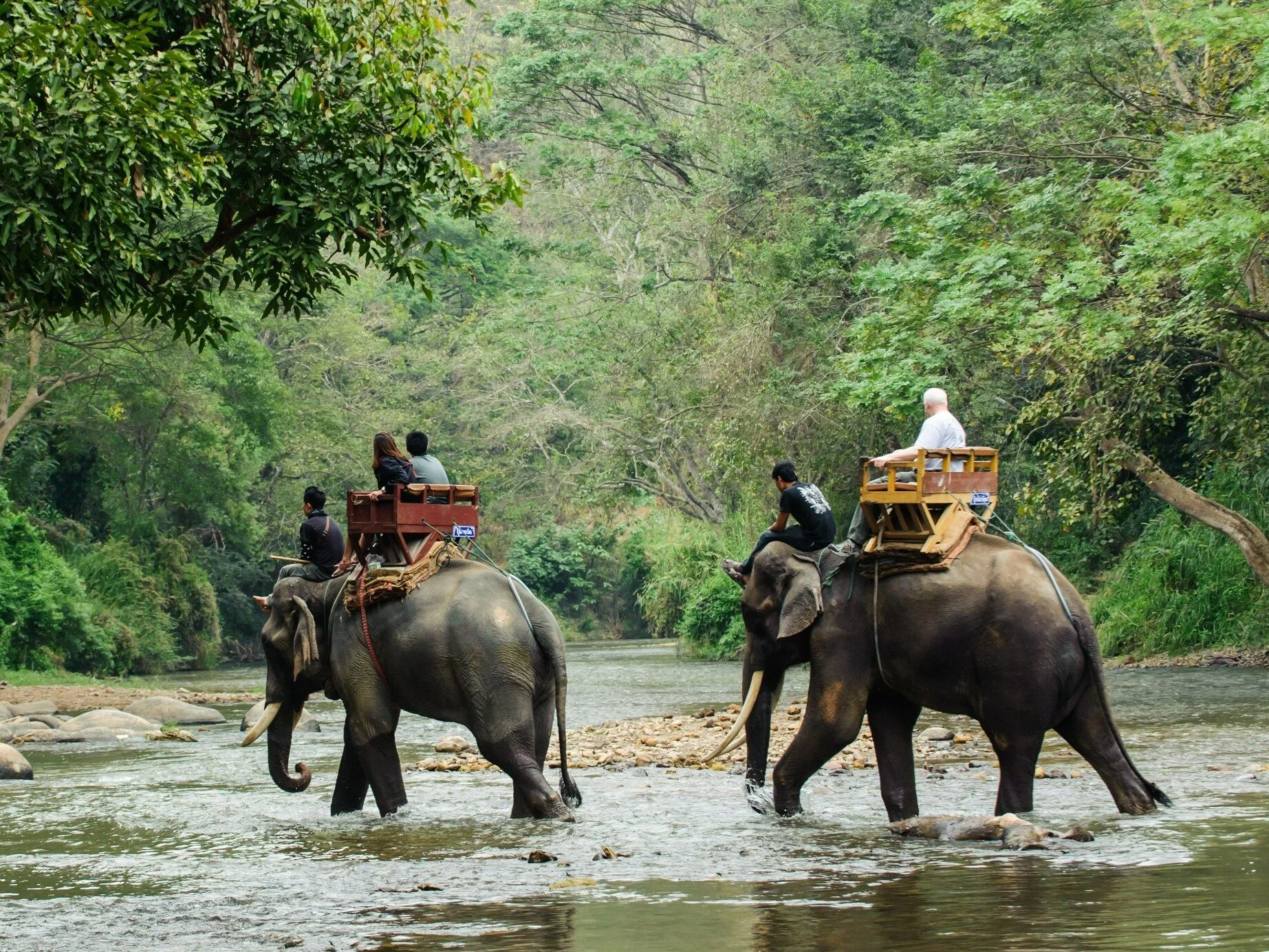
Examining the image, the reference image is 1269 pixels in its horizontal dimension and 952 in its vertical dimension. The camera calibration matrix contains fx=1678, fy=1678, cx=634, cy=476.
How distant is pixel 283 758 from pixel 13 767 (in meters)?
4.23

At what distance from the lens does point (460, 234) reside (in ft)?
187

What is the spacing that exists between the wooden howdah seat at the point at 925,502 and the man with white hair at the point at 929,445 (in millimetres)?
34

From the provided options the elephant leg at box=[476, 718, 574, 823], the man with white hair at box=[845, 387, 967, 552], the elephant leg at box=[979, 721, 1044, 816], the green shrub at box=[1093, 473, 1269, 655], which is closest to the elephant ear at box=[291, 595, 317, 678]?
the elephant leg at box=[476, 718, 574, 823]

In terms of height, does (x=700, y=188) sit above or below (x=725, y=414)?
above

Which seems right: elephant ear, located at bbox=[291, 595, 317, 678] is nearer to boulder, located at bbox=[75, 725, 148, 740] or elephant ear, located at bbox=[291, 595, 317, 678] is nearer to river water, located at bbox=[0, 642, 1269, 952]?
river water, located at bbox=[0, 642, 1269, 952]

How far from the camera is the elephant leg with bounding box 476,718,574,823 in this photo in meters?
9.95

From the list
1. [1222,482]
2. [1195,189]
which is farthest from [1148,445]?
[1195,189]

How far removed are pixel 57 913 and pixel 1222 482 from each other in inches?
693

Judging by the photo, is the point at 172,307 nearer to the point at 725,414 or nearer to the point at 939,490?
the point at 939,490

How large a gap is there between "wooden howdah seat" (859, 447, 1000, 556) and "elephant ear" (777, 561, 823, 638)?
393 mm

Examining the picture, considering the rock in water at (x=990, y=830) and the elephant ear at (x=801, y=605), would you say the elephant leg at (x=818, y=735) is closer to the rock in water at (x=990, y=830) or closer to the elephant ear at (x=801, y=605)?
the elephant ear at (x=801, y=605)

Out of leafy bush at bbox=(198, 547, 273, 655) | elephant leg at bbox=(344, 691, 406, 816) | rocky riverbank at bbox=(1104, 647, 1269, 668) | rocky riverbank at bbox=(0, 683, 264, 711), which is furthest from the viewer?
leafy bush at bbox=(198, 547, 273, 655)

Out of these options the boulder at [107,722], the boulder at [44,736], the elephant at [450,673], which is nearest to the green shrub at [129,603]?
the boulder at [107,722]

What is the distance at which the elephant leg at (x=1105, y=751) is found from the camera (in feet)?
30.1
